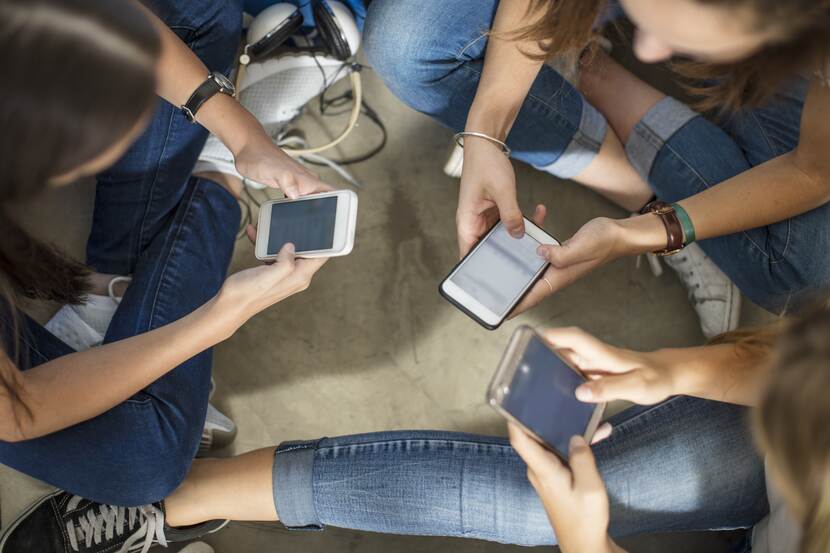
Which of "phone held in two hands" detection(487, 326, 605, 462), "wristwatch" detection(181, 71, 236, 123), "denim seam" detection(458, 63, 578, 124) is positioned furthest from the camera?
"denim seam" detection(458, 63, 578, 124)

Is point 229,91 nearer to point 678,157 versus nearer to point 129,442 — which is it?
point 129,442

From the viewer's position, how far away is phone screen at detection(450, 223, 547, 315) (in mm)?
1054

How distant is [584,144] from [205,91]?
0.69m

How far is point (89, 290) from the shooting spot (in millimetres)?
1164

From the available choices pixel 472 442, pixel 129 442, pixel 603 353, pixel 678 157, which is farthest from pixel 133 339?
pixel 678 157

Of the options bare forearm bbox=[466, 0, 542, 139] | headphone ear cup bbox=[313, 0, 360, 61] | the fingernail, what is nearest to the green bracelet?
bare forearm bbox=[466, 0, 542, 139]

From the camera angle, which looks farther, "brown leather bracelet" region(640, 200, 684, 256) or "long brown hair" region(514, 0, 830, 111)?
"brown leather bracelet" region(640, 200, 684, 256)

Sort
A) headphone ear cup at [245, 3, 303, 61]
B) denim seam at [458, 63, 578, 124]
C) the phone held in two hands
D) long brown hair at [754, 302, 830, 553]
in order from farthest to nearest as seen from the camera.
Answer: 1. headphone ear cup at [245, 3, 303, 61]
2. denim seam at [458, 63, 578, 124]
3. the phone held in two hands
4. long brown hair at [754, 302, 830, 553]

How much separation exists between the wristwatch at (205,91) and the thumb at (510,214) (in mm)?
475

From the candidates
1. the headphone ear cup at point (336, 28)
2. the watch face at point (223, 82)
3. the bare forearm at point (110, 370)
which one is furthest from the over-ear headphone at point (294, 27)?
the bare forearm at point (110, 370)

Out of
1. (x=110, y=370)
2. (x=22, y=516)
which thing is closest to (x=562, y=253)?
(x=110, y=370)

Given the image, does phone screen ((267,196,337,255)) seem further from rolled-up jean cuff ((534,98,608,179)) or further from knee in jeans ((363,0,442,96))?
rolled-up jean cuff ((534,98,608,179))

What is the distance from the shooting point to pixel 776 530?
95cm

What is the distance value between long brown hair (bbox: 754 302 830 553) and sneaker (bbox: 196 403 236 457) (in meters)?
0.94
